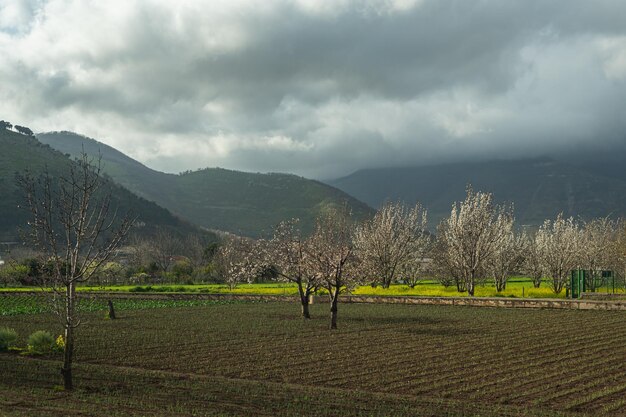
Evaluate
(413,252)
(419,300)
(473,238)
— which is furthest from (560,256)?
(419,300)

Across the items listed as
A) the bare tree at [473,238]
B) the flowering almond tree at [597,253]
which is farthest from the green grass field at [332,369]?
the flowering almond tree at [597,253]

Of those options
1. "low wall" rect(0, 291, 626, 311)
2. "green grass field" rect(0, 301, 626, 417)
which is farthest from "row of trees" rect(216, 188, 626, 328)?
"green grass field" rect(0, 301, 626, 417)

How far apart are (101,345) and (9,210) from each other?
145m

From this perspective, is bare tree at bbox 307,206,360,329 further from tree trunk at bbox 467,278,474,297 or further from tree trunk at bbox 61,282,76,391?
tree trunk at bbox 467,278,474,297

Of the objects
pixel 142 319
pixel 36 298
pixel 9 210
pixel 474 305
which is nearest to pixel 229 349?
pixel 142 319

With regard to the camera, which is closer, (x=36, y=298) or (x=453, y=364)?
(x=453, y=364)

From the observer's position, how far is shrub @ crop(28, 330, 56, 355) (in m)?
27.2

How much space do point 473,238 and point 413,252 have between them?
55.6 ft

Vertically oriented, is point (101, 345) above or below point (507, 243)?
below

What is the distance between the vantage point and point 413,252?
84750 millimetres

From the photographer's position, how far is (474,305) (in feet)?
181

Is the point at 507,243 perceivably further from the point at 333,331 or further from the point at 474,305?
the point at 333,331

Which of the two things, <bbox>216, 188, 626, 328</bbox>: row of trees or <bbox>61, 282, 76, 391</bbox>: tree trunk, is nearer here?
<bbox>61, 282, 76, 391</bbox>: tree trunk

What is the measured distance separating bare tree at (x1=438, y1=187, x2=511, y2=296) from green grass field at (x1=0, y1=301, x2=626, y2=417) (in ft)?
85.6
